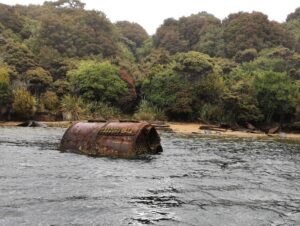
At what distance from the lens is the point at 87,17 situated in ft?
304

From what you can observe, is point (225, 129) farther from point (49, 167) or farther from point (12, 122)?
point (49, 167)

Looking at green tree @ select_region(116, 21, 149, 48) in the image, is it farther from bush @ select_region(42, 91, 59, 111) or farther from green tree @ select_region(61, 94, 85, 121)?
green tree @ select_region(61, 94, 85, 121)

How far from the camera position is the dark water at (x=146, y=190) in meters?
9.38

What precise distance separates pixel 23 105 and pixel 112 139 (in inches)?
1106

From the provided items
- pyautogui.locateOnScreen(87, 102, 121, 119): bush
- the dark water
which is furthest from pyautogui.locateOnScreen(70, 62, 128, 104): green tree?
the dark water

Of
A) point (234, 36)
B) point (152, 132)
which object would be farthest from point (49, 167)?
point (234, 36)

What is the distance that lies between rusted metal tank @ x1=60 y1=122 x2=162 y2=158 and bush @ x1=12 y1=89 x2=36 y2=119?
982 inches

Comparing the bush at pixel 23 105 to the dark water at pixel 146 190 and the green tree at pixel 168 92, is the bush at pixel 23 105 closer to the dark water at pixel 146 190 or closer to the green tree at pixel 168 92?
the green tree at pixel 168 92

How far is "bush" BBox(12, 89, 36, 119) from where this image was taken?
1778 inches

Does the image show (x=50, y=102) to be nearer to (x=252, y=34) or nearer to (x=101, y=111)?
(x=101, y=111)

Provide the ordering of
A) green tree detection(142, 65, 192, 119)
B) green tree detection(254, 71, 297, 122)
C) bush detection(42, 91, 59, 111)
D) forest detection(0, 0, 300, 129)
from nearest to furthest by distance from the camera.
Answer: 1. forest detection(0, 0, 300, 129)
2. green tree detection(254, 71, 297, 122)
3. bush detection(42, 91, 59, 111)
4. green tree detection(142, 65, 192, 119)

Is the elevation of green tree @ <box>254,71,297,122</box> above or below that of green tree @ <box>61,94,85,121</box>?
above

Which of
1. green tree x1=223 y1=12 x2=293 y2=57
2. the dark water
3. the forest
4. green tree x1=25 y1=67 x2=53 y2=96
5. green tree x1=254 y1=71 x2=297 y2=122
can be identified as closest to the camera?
the dark water

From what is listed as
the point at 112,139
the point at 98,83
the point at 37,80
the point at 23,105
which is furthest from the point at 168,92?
the point at 112,139
